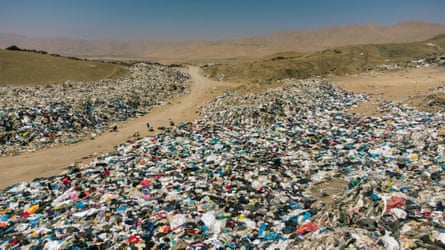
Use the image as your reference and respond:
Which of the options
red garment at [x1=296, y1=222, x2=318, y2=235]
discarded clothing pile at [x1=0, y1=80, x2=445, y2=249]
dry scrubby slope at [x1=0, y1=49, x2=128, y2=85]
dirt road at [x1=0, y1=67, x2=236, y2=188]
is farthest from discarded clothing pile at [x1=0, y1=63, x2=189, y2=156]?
red garment at [x1=296, y1=222, x2=318, y2=235]

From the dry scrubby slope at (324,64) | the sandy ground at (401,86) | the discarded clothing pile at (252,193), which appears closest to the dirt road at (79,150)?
the discarded clothing pile at (252,193)


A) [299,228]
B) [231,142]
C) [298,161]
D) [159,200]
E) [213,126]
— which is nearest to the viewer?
[299,228]

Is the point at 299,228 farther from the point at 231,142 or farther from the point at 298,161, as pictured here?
the point at 231,142

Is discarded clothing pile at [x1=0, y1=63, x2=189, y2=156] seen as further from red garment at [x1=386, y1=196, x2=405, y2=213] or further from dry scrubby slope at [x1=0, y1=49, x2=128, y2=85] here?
red garment at [x1=386, y1=196, x2=405, y2=213]

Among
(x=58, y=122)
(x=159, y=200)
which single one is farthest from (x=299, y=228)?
(x=58, y=122)

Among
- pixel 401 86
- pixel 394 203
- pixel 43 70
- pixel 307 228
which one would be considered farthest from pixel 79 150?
pixel 401 86

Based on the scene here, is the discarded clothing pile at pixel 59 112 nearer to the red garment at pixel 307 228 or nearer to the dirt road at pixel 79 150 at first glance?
the dirt road at pixel 79 150

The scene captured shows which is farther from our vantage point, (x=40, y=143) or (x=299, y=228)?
(x=40, y=143)

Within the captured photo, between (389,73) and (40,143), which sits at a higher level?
(389,73)
